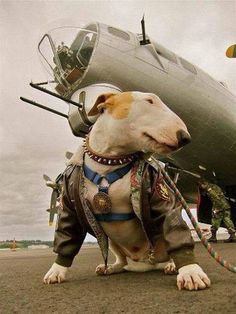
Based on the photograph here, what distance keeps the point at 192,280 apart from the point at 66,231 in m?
1.01

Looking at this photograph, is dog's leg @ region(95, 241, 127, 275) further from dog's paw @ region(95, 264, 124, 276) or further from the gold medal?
the gold medal

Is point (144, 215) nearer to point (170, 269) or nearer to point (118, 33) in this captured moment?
point (170, 269)

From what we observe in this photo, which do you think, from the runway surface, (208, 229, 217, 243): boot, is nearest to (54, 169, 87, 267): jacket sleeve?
the runway surface

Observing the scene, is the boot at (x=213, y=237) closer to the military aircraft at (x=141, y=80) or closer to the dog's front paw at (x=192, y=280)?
the military aircraft at (x=141, y=80)

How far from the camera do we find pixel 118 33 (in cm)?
769

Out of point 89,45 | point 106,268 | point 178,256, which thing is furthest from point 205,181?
point 178,256

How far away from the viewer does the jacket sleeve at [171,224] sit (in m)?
2.22

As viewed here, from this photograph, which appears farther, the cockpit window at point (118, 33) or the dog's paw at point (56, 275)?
the cockpit window at point (118, 33)

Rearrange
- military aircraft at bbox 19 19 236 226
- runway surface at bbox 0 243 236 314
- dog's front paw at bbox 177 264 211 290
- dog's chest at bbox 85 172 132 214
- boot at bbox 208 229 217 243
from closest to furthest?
1. runway surface at bbox 0 243 236 314
2. dog's front paw at bbox 177 264 211 290
3. dog's chest at bbox 85 172 132 214
4. military aircraft at bbox 19 19 236 226
5. boot at bbox 208 229 217 243

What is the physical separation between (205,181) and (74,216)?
25.7 ft

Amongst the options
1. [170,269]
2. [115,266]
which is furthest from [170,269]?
[115,266]

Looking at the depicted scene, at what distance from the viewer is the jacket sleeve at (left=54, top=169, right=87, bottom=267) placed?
2.64 meters

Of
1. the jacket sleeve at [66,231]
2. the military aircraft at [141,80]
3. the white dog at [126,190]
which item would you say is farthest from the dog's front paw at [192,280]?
the military aircraft at [141,80]

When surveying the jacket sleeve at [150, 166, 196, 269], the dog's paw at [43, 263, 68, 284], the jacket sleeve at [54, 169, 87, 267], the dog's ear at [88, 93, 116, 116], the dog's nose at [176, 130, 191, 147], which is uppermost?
the dog's ear at [88, 93, 116, 116]
